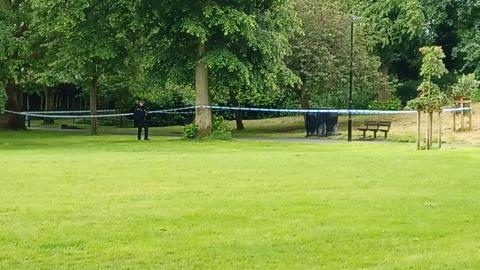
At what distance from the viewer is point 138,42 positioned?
37.5 meters

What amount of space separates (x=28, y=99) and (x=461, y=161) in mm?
51616

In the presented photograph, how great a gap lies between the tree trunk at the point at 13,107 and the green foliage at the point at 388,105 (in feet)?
67.9

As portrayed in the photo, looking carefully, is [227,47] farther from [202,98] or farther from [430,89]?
[430,89]

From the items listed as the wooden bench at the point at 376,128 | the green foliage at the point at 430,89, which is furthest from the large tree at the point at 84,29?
the green foliage at the point at 430,89

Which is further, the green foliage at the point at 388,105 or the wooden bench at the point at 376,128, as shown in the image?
the green foliage at the point at 388,105

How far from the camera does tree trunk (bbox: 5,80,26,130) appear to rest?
146ft

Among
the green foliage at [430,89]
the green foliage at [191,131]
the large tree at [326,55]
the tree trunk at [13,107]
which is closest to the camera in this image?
the green foliage at [430,89]

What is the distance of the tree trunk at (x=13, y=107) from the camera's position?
44.4 meters

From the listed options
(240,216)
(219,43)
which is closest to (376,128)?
(219,43)

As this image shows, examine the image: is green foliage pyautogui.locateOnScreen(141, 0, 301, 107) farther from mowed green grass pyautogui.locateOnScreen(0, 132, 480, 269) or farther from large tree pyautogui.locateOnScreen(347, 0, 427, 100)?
mowed green grass pyautogui.locateOnScreen(0, 132, 480, 269)

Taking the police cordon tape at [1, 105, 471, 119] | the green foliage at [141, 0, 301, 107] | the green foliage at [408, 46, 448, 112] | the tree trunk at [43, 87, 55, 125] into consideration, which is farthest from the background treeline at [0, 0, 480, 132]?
the green foliage at [408, 46, 448, 112]

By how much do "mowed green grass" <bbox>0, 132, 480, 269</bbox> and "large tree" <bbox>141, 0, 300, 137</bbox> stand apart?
44.0ft

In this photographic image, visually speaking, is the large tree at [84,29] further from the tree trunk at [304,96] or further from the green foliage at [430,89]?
the green foliage at [430,89]

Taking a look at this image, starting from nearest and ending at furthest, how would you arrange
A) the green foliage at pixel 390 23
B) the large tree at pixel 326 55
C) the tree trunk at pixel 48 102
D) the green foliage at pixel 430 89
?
the green foliage at pixel 430 89
the large tree at pixel 326 55
the green foliage at pixel 390 23
the tree trunk at pixel 48 102
